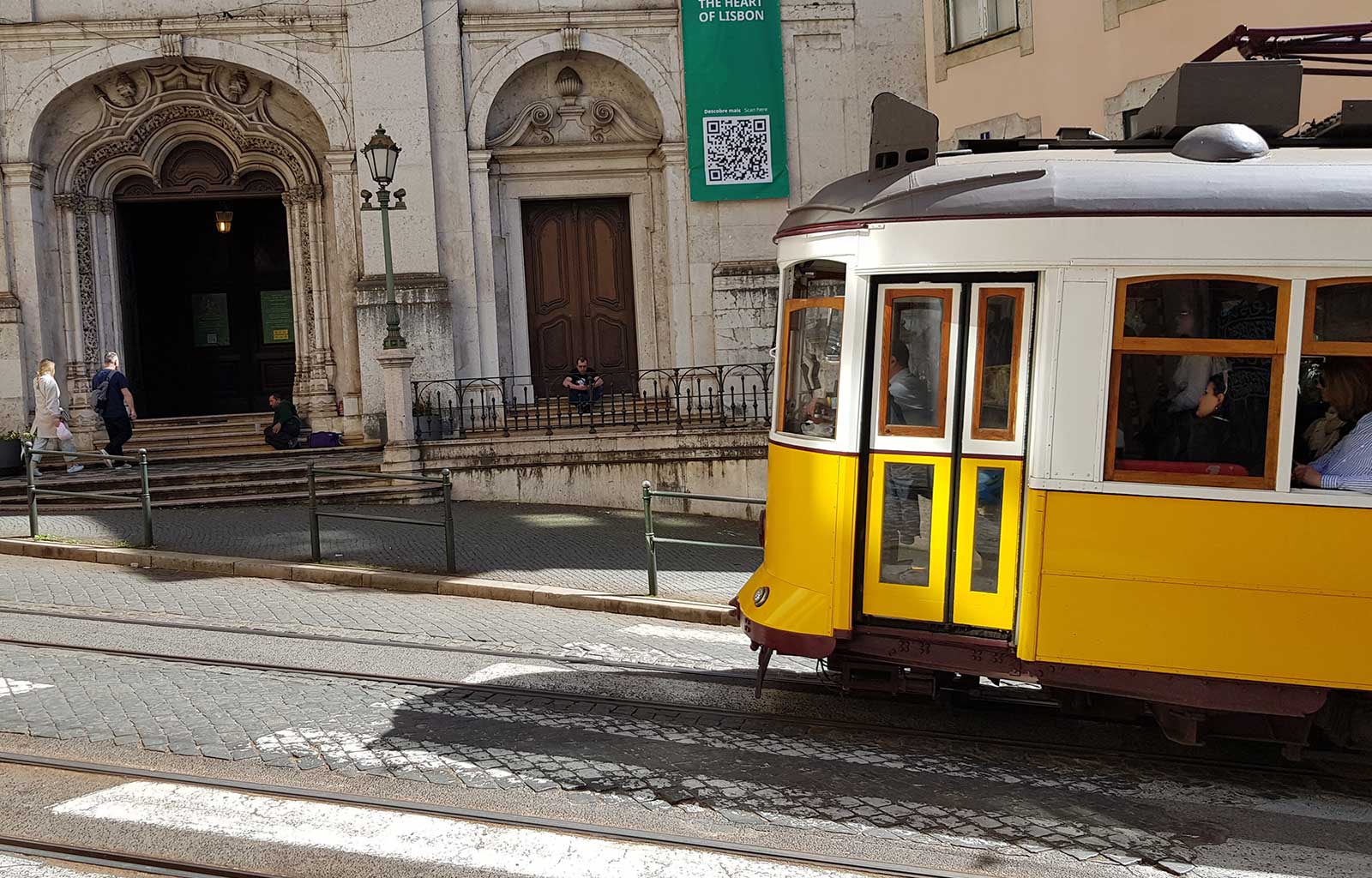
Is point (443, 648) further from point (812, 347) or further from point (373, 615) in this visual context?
point (812, 347)

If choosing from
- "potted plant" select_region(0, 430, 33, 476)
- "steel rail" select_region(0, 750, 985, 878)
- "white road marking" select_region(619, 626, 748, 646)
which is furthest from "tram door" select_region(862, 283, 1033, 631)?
"potted plant" select_region(0, 430, 33, 476)

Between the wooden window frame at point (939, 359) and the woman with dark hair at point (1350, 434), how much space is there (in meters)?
1.69

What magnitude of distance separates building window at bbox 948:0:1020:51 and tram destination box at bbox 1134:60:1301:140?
37.4 feet

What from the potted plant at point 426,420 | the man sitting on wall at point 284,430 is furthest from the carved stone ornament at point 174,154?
the potted plant at point 426,420

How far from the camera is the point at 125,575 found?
1198cm

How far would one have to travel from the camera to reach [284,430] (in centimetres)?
1872

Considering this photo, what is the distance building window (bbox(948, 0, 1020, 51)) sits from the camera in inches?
706

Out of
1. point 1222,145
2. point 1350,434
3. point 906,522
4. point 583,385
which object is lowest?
point 583,385

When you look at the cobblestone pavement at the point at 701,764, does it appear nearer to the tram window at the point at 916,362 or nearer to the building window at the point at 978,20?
the tram window at the point at 916,362

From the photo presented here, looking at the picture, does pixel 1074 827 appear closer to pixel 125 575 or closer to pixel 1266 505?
pixel 1266 505

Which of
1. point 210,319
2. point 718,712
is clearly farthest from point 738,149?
point 718,712

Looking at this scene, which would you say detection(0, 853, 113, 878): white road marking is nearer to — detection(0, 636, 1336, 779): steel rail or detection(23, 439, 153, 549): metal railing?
detection(0, 636, 1336, 779): steel rail

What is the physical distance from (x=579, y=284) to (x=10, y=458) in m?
9.10

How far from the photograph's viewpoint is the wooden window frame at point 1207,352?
603 centimetres
